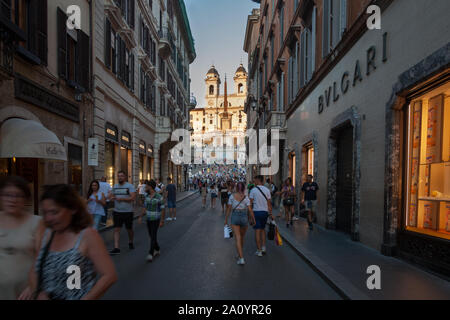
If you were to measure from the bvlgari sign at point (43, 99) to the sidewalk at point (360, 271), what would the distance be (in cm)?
815

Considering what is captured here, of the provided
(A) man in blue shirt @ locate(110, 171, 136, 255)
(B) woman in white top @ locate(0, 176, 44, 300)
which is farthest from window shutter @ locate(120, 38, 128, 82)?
(B) woman in white top @ locate(0, 176, 44, 300)

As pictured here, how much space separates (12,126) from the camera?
8.08 meters

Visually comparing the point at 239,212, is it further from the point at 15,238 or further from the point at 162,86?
the point at 162,86

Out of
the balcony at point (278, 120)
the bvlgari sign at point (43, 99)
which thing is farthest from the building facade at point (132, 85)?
the balcony at point (278, 120)

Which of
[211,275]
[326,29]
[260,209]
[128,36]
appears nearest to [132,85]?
[128,36]

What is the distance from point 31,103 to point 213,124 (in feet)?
393

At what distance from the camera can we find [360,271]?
223 inches

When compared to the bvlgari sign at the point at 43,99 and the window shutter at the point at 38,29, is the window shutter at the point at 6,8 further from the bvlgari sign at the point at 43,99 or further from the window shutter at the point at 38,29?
the bvlgari sign at the point at 43,99

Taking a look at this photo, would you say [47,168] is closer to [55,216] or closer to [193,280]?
[193,280]

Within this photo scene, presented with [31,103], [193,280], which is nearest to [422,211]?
[193,280]

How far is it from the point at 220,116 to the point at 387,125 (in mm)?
114551

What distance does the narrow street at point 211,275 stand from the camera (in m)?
4.72

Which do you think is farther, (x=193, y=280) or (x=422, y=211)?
(x=422, y=211)

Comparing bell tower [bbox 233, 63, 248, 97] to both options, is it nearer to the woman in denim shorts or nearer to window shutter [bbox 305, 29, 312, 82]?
window shutter [bbox 305, 29, 312, 82]
